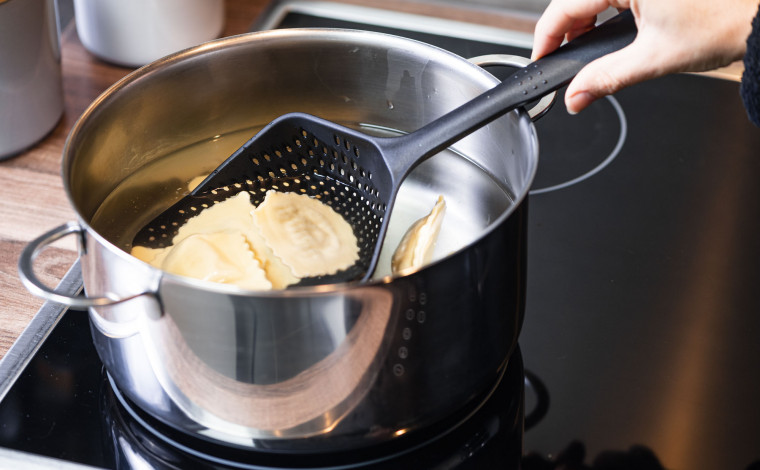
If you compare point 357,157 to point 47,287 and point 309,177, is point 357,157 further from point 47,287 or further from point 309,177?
point 47,287

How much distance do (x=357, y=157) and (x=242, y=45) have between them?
131 mm

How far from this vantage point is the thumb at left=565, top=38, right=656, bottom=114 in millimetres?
520

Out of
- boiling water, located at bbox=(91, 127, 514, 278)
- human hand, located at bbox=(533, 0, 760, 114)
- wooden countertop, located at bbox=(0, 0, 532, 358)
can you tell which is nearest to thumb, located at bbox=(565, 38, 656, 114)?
human hand, located at bbox=(533, 0, 760, 114)

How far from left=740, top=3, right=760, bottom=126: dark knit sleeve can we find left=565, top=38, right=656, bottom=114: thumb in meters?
0.05

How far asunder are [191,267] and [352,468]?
0.52 ft

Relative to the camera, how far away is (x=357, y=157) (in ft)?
1.88

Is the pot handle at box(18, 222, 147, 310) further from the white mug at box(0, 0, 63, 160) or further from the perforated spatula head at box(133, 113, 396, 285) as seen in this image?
the white mug at box(0, 0, 63, 160)

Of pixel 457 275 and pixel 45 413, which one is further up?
pixel 457 275

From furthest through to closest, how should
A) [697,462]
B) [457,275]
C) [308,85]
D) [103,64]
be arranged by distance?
1. [103,64]
2. [308,85]
3. [697,462]
4. [457,275]

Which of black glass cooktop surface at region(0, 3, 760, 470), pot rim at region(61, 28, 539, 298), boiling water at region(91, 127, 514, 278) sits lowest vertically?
black glass cooktop surface at region(0, 3, 760, 470)

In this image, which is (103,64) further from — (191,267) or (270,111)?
(191,267)

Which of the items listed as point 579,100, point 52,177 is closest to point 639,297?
point 579,100

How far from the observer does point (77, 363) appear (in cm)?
57

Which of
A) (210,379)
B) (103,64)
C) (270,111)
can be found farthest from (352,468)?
(103,64)
